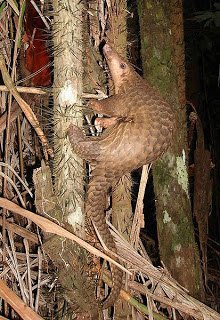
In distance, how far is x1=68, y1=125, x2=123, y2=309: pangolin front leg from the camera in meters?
1.15

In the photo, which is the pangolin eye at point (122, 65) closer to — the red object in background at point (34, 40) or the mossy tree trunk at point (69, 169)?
the mossy tree trunk at point (69, 169)

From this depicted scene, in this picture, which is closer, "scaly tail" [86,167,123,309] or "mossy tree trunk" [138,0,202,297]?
"scaly tail" [86,167,123,309]

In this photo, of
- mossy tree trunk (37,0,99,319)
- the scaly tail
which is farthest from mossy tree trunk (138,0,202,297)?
mossy tree trunk (37,0,99,319)

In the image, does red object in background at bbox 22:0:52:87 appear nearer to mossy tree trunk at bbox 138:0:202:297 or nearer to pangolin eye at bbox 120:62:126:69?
pangolin eye at bbox 120:62:126:69

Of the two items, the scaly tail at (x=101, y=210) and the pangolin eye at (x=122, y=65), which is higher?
the pangolin eye at (x=122, y=65)

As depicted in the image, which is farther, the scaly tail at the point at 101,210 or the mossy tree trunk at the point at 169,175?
the mossy tree trunk at the point at 169,175

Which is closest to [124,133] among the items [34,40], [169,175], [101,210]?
[101,210]

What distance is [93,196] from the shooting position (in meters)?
1.28

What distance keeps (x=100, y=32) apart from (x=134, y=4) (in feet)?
2.44

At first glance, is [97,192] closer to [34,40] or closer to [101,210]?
[101,210]

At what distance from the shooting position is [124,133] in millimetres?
1150

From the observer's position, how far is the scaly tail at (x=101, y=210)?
1252 millimetres

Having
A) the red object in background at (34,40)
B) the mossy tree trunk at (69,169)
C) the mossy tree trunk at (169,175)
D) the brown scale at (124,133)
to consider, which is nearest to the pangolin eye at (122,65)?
the brown scale at (124,133)

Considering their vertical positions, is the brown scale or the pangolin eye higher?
the pangolin eye
